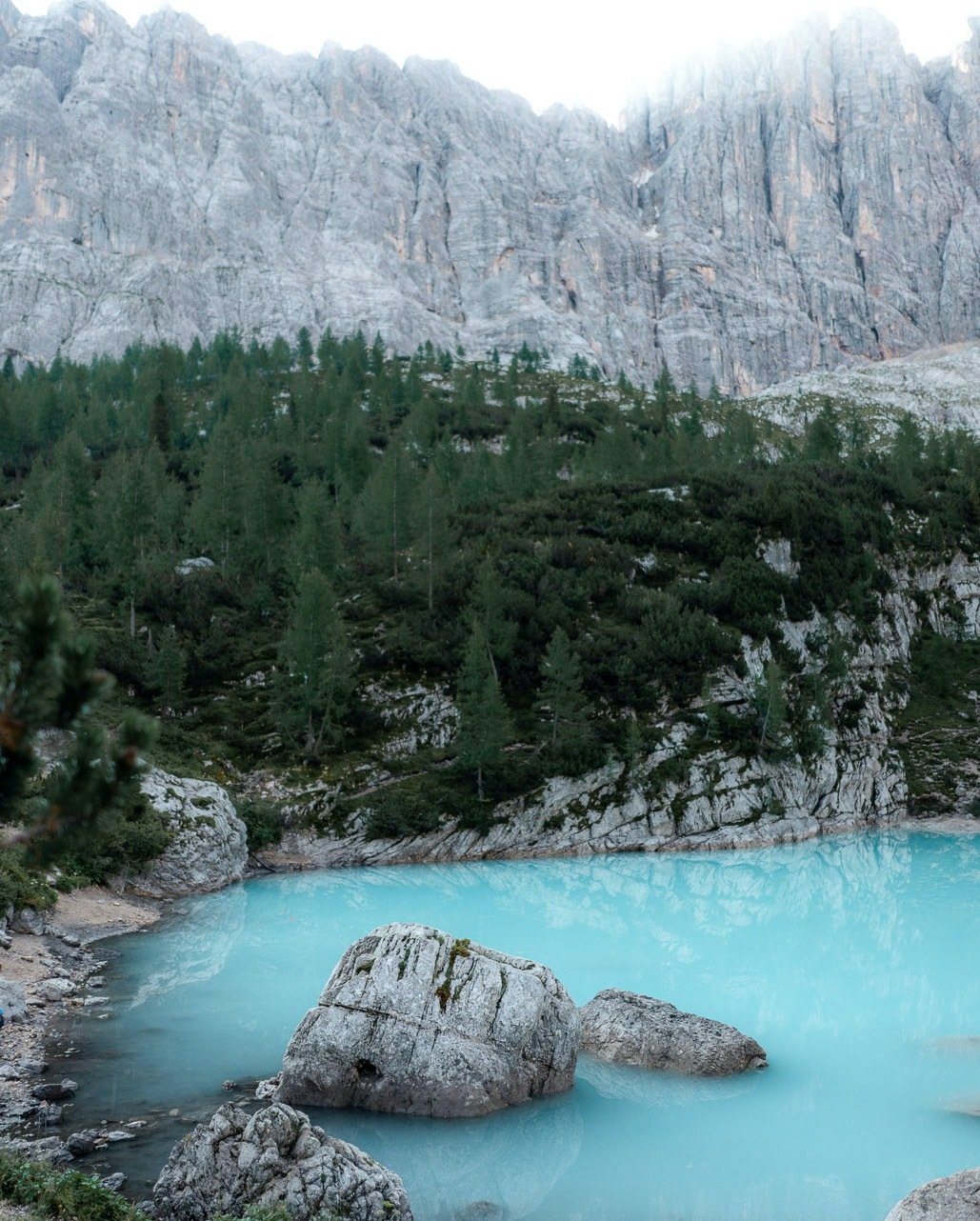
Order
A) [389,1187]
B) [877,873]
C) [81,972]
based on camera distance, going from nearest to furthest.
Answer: [389,1187]
[81,972]
[877,873]

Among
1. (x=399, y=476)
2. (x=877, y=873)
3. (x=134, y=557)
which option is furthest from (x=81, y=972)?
(x=399, y=476)

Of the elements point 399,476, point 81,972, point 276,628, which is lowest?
point 81,972

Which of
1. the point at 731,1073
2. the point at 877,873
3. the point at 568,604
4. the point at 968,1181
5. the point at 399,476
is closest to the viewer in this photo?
the point at 968,1181

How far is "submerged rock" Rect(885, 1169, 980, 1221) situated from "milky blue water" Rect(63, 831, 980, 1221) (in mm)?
2486

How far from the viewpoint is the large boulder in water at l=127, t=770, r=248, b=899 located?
3269 centimetres

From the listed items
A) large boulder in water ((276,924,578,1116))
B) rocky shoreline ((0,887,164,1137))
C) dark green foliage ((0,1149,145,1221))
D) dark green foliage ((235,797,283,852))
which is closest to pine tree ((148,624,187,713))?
dark green foliage ((235,797,283,852))

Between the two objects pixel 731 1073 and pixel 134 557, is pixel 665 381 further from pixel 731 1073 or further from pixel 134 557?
pixel 731 1073

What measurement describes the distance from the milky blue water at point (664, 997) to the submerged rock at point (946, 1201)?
249 cm

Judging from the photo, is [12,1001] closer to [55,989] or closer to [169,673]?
[55,989]

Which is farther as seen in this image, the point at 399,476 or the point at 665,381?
the point at 665,381

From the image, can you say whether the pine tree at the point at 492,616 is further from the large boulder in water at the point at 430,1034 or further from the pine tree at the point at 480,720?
the large boulder in water at the point at 430,1034

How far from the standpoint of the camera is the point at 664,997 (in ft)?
72.4

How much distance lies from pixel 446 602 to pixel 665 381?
96.7m

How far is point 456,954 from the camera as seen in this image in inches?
679
